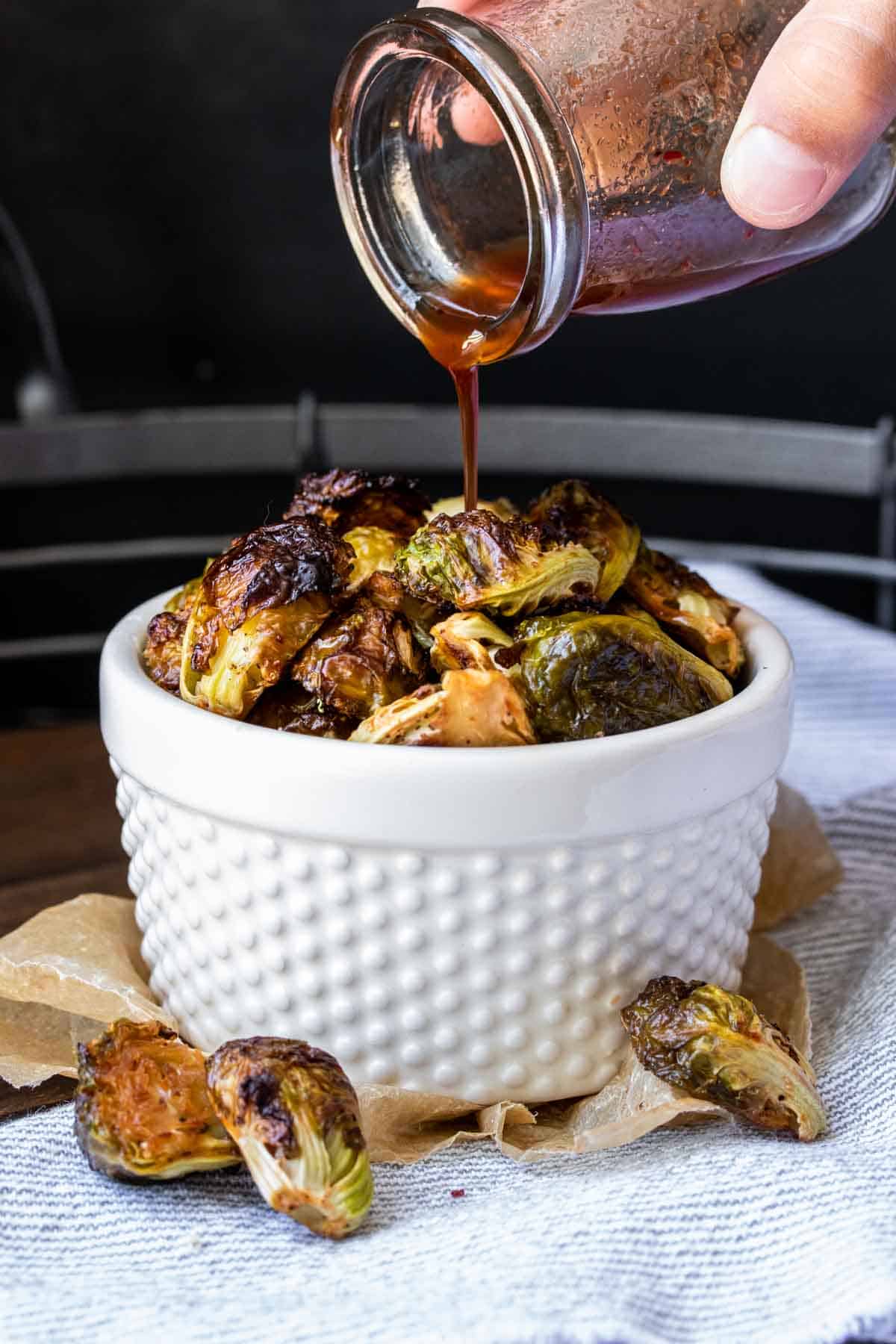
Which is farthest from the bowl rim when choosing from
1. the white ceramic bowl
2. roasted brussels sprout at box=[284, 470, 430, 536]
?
roasted brussels sprout at box=[284, 470, 430, 536]

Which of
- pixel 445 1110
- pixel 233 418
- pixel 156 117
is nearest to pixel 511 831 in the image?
pixel 445 1110

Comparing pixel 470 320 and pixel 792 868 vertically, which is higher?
pixel 470 320

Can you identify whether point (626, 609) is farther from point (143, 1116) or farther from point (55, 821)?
point (55, 821)

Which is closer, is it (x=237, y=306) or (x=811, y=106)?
(x=811, y=106)

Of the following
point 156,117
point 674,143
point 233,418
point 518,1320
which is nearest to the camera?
point 518,1320

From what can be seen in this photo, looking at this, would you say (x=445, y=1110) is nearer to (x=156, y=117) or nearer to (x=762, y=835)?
(x=762, y=835)

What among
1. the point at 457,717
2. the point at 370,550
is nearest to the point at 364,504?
the point at 370,550

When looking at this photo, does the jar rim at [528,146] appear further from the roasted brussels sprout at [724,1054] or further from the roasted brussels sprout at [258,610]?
the roasted brussels sprout at [724,1054]
